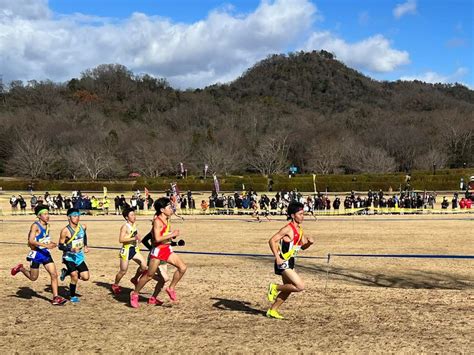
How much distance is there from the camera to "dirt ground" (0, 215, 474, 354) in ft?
22.1

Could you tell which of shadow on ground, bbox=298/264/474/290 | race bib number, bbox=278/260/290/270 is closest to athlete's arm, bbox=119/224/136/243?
race bib number, bbox=278/260/290/270

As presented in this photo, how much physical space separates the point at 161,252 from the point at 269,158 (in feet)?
232

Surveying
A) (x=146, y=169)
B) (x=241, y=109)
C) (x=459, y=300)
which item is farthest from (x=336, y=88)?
(x=459, y=300)

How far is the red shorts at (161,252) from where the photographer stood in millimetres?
8188

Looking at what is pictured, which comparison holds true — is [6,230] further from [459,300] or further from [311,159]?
[311,159]

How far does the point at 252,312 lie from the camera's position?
27.2ft

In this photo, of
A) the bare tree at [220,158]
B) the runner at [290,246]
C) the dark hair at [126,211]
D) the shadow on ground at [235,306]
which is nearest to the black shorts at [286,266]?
the runner at [290,246]

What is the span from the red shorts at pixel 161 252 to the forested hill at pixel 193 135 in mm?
64950

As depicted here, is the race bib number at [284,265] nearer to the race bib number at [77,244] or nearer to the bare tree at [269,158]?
the race bib number at [77,244]

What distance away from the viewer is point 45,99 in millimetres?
112062

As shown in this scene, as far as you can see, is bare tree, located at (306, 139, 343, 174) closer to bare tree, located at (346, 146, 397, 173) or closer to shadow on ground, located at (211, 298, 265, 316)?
bare tree, located at (346, 146, 397, 173)

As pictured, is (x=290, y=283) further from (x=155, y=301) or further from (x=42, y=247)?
(x=42, y=247)

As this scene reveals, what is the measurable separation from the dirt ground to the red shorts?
0.92m

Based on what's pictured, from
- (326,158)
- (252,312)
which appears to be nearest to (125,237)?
(252,312)
